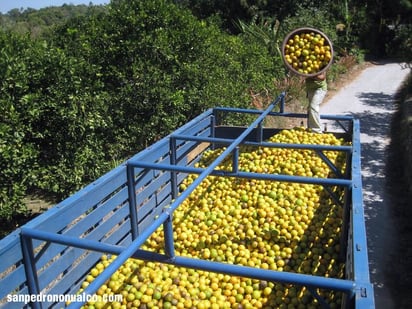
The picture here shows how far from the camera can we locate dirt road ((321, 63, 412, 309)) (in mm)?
4367

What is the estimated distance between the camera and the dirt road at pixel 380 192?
437 cm

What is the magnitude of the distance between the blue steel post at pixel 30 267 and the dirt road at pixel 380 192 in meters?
3.21

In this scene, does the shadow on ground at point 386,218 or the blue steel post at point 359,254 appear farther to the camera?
the shadow on ground at point 386,218

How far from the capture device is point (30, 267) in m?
2.65

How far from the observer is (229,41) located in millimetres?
9758

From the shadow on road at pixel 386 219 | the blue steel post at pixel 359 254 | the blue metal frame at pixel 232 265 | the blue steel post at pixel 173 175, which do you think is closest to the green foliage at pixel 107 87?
the blue steel post at pixel 173 175

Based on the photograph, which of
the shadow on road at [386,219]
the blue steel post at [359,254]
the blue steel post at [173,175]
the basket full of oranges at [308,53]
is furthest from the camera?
the basket full of oranges at [308,53]

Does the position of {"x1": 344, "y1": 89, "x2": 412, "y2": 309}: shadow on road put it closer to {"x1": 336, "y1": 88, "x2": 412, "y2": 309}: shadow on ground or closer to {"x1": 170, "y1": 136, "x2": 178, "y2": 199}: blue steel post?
{"x1": 336, "y1": 88, "x2": 412, "y2": 309}: shadow on ground

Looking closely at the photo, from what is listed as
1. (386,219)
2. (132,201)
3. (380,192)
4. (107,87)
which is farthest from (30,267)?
(380,192)

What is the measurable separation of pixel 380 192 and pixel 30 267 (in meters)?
5.52

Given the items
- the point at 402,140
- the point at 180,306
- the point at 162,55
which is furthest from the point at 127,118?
the point at 402,140

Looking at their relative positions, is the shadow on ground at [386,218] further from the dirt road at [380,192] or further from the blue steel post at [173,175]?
the blue steel post at [173,175]

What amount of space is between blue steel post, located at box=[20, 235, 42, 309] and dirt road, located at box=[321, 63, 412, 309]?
3209mm

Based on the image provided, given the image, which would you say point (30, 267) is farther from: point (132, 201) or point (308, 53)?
point (308, 53)
